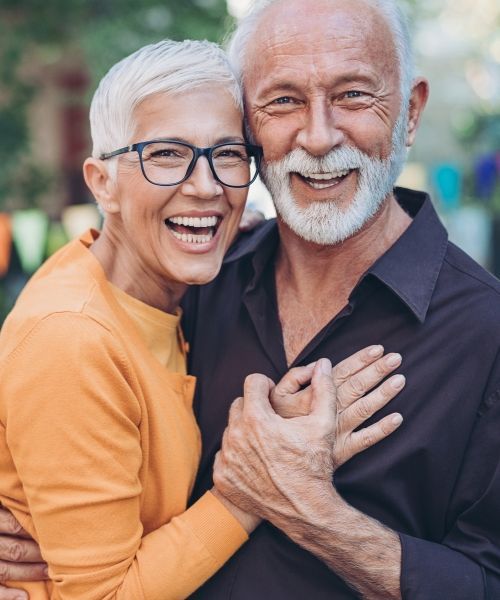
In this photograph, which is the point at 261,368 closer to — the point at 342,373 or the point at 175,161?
the point at 342,373

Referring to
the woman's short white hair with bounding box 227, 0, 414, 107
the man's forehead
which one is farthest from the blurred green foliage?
the man's forehead

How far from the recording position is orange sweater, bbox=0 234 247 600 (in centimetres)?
185

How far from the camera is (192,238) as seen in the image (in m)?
2.23

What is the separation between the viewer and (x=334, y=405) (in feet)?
6.81

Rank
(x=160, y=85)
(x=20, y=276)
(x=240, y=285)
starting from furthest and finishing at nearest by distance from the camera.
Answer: (x=20, y=276)
(x=240, y=285)
(x=160, y=85)

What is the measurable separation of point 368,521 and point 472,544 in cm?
27

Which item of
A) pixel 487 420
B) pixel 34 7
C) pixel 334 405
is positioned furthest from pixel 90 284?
pixel 34 7

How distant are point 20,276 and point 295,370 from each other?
15.4 feet

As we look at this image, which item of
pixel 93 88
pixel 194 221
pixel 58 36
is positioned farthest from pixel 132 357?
pixel 58 36

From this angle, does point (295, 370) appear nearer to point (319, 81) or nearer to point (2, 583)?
point (319, 81)

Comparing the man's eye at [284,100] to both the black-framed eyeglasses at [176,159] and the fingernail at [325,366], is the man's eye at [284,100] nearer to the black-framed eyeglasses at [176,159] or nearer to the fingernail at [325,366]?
the black-framed eyeglasses at [176,159]

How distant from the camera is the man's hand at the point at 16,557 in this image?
2133 millimetres

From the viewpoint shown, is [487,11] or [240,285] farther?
[487,11]

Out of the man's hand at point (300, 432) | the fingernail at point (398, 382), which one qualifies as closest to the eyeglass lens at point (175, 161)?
the man's hand at point (300, 432)
